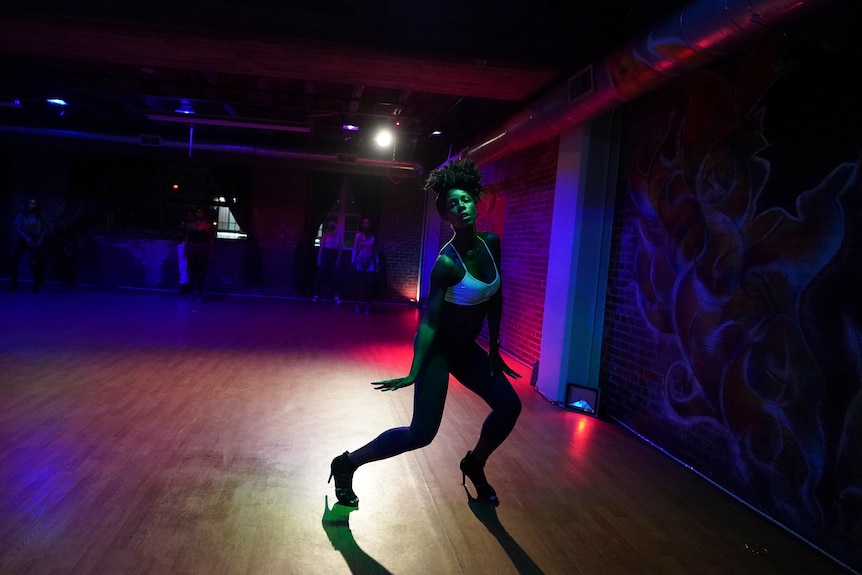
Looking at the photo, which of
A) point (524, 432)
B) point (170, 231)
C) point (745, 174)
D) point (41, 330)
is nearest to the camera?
point (745, 174)

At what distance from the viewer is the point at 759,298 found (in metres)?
3.04

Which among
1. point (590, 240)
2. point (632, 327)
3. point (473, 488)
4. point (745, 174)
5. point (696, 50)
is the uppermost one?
point (696, 50)

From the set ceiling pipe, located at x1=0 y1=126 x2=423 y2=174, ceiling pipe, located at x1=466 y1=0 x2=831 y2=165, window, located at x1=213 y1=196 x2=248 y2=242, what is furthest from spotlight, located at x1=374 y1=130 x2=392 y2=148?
window, located at x1=213 y1=196 x2=248 y2=242

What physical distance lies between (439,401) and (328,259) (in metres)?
9.99

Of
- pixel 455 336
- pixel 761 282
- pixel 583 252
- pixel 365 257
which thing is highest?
pixel 583 252

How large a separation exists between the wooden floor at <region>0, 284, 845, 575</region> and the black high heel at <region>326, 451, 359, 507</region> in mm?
67

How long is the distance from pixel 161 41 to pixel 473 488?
4.22 metres

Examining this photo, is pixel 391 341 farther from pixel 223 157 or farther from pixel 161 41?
pixel 223 157

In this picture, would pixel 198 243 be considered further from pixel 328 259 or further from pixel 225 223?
pixel 328 259

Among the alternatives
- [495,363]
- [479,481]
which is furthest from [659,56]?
[479,481]

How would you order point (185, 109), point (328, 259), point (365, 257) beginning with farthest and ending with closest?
point (328, 259)
point (365, 257)
point (185, 109)

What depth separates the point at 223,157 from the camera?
1038 cm

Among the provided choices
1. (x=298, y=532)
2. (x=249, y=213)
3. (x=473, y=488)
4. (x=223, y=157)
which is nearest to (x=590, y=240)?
(x=473, y=488)

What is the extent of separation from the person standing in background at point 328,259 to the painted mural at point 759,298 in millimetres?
8814
